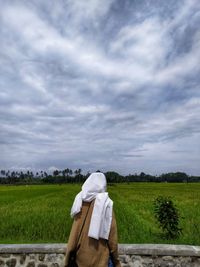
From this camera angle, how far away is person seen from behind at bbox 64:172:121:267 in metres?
3.48

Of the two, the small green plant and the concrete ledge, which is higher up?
the small green plant

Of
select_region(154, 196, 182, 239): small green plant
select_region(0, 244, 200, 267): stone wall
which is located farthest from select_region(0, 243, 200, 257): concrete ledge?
select_region(154, 196, 182, 239): small green plant

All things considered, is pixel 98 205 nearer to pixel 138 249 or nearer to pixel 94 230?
pixel 94 230

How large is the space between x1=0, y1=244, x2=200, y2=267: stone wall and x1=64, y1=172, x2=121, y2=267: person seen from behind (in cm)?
208

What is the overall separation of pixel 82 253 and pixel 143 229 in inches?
254

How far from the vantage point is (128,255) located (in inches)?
219

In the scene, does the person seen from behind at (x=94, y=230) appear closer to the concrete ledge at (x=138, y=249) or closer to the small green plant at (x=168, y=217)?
the concrete ledge at (x=138, y=249)

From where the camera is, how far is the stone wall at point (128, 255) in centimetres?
547

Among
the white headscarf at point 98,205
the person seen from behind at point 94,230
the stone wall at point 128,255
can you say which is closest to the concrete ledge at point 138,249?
the stone wall at point 128,255

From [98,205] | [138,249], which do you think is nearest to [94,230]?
[98,205]

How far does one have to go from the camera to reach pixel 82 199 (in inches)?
141

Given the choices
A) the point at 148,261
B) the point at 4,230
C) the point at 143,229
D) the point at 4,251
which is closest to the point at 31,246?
the point at 4,251

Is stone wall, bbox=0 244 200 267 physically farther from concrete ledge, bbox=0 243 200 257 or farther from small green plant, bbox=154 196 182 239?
small green plant, bbox=154 196 182 239

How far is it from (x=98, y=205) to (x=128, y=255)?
2.39 m
